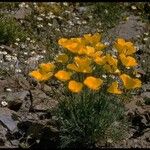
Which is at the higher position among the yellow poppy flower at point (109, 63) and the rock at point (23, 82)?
the yellow poppy flower at point (109, 63)

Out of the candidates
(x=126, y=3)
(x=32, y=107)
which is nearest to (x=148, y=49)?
(x=126, y=3)

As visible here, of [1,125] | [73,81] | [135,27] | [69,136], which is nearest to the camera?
[73,81]

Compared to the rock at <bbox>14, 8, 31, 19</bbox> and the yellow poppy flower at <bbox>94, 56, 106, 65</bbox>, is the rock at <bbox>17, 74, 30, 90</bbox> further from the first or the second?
the rock at <bbox>14, 8, 31, 19</bbox>

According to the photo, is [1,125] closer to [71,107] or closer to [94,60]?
[71,107]

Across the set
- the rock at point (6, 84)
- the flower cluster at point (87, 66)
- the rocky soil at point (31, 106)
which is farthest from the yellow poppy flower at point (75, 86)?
the rock at point (6, 84)

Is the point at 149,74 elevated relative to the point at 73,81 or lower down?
lower down

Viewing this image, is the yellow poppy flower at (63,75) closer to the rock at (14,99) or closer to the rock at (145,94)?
the rock at (14,99)
